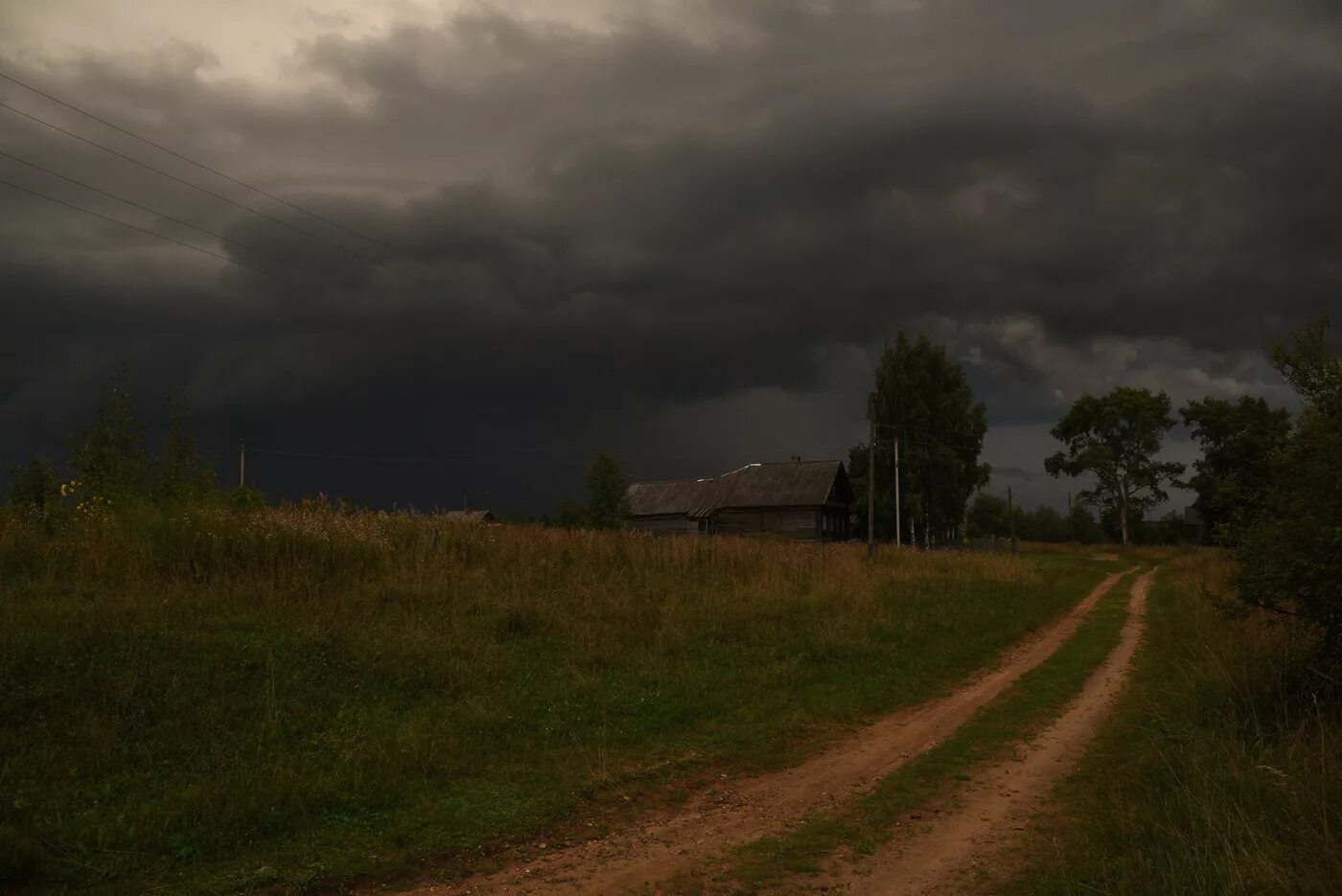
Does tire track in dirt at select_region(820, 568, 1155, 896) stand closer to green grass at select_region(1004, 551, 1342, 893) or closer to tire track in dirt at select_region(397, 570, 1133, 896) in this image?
green grass at select_region(1004, 551, 1342, 893)

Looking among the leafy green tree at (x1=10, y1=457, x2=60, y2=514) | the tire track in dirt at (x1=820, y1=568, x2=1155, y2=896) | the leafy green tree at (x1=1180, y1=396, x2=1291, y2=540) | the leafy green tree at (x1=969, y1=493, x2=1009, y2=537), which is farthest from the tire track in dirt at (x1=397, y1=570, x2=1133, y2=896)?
the leafy green tree at (x1=969, y1=493, x2=1009, y2=537)

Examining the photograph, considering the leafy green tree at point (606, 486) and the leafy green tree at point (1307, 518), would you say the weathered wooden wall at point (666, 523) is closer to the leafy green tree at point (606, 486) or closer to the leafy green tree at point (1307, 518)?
the leafy green tree at point (606, 486)

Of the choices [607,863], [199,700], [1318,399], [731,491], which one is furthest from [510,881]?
[731,491]

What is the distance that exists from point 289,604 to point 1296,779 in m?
11.6

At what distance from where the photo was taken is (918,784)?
28.0 feet

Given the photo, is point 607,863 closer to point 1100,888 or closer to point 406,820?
point 406,820

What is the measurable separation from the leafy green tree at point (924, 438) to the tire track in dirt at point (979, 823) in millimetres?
49267

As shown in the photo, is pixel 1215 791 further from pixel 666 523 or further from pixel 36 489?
pixel 666 523

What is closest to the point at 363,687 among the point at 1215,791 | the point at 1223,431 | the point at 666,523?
the point at 1215,791

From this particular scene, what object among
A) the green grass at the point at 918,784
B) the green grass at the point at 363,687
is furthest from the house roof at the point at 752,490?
the green grass at the point at 918,784

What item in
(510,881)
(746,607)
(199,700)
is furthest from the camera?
(746,607)

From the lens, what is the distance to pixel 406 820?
7336mm

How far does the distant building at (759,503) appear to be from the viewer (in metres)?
61.6

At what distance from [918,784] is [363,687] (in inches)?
242
